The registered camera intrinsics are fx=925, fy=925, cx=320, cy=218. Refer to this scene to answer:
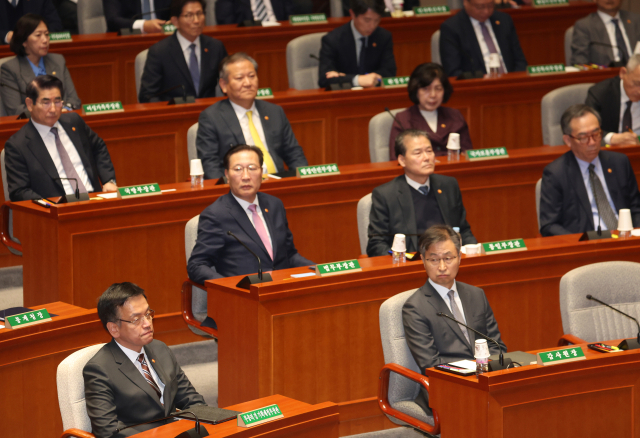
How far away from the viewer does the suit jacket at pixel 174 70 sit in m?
5.08

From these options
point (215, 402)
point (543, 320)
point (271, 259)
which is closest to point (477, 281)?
point (543, 320)

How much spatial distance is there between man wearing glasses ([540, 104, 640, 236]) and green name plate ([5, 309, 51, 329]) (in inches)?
85.9

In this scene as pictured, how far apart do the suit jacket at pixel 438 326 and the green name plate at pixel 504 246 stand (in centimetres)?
29

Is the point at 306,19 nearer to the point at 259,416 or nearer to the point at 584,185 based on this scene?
the point at 584,185

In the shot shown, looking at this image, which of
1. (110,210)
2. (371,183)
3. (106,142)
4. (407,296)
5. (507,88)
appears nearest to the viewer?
(407,296)

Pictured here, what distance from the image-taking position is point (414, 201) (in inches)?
154

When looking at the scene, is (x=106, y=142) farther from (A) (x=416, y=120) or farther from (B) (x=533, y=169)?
(B) (x=533, y=169)

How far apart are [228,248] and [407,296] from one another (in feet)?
2.81

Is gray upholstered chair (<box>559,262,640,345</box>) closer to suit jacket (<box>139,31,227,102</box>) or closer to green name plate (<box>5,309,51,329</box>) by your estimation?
green name plate (<box>5,309,51,329</box>)

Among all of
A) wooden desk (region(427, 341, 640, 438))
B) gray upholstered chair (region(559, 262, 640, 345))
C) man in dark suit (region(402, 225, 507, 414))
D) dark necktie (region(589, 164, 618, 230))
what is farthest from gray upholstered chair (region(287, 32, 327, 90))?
wooden desk (region(427, 341, 640, 438))

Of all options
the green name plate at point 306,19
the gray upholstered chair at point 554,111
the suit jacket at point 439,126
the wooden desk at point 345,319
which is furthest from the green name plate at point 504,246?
the green name plate at point 306,19

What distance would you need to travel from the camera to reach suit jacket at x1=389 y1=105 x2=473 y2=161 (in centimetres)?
454

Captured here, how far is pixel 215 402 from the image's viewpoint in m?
3.55

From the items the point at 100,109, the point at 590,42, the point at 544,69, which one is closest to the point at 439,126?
the point at 544,69
